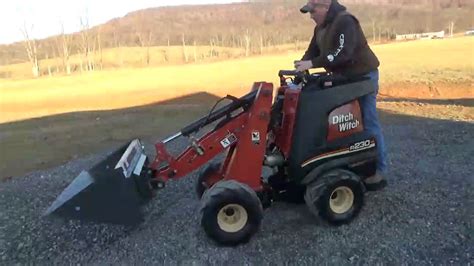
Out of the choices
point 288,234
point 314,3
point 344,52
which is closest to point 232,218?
point 288,234

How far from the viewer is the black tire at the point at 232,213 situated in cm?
539

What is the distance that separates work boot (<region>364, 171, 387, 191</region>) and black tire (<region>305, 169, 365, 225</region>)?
16.5 inches

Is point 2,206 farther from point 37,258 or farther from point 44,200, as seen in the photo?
point 37,258

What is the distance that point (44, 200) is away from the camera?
26.3 feet

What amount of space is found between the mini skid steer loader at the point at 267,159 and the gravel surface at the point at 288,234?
0.27m

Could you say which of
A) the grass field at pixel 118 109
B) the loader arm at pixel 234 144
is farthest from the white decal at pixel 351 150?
the grass field at pixel 118 109

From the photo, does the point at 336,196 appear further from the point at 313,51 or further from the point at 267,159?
the point at 313,51

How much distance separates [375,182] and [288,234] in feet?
4.36

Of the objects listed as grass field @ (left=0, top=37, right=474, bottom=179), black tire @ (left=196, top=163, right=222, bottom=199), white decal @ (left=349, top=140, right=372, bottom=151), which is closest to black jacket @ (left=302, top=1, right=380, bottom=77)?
white decal @ (left=349, top=140, right=372, bottom=151)

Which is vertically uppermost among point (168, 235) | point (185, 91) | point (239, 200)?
point (239, 200)

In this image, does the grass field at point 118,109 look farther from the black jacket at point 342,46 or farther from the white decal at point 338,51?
the white decal at point 338,51

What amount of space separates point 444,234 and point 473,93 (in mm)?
18853

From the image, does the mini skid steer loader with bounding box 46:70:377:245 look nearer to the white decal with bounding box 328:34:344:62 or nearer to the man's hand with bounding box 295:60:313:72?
the man's hand with bounding box 295:60:313:72

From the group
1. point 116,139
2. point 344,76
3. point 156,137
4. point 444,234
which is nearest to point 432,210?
point 444,234
